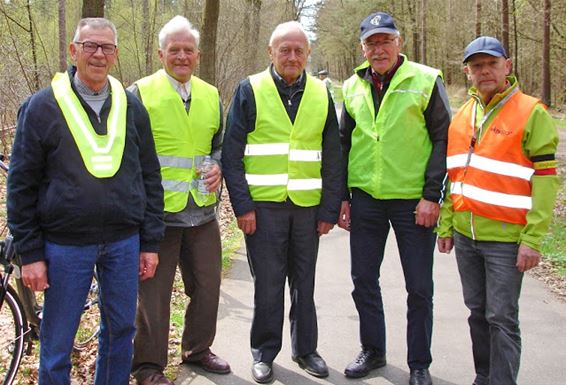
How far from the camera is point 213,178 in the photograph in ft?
13.1

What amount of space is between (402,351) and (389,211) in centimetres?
127

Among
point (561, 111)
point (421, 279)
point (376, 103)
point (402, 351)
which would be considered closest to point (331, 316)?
point (402, 351)

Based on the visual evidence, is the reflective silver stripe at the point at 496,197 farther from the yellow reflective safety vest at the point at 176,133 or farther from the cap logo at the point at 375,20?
the yellow reflective safety vest at the point at 176,133

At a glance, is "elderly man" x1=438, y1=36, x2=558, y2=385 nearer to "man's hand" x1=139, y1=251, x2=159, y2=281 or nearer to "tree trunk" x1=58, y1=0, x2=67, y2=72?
"man's hand" x1=139, y1=251, x2=159, y2=281

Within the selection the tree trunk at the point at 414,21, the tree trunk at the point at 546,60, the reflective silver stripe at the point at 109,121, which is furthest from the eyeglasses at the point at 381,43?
the tree trunk at the point at 414,21

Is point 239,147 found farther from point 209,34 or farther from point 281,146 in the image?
point 209,34

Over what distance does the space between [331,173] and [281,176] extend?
38 cm

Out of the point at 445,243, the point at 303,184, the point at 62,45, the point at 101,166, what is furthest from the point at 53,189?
the point at 62,45

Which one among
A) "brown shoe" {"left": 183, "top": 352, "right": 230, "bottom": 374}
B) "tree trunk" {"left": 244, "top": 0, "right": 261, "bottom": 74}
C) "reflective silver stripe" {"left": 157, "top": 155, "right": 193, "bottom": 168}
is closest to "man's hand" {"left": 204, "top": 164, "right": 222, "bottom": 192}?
"reflective silver stripe" {"left": 157, "top": 155, "right": 193, "bottom": 168}

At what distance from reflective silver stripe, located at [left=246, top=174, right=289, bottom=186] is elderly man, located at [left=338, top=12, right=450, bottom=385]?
52cm

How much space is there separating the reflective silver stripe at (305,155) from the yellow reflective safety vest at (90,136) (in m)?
1.31

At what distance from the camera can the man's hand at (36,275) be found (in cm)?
296

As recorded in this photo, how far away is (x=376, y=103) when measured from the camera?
13.3 ft

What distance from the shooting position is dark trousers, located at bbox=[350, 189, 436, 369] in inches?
159
